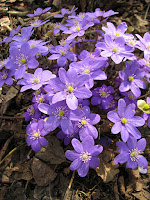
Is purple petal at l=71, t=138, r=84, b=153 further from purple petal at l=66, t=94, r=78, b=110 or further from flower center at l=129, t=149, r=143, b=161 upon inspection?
flower center at l=129, t=149, r=143, b=161

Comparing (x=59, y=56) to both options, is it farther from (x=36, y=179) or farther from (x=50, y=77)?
(x=36, y=179)

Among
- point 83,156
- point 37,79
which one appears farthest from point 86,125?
point 37,79

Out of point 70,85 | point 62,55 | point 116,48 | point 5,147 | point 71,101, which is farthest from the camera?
point 5,147

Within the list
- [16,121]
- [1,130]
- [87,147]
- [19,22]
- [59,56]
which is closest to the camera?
[87,147]

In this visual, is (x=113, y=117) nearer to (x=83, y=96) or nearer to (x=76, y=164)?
(x=83, y=96)

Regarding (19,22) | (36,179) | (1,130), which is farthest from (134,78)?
(19,22)

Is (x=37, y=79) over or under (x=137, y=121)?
over
